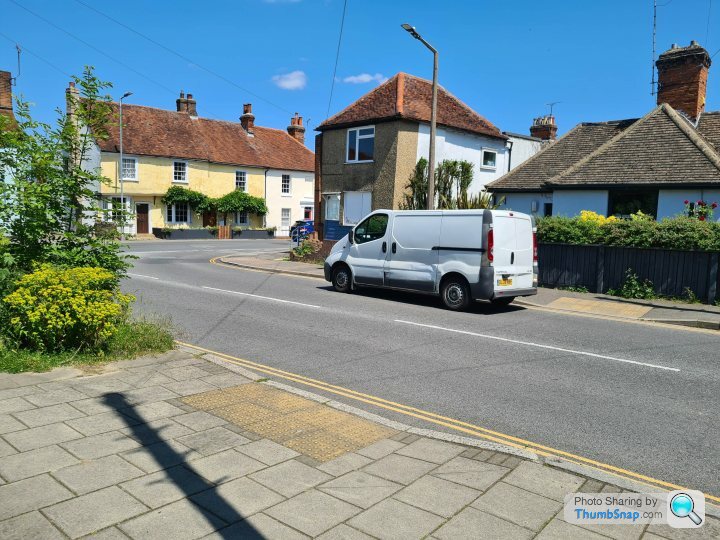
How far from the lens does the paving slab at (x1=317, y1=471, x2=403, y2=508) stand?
3657mm

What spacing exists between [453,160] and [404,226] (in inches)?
403

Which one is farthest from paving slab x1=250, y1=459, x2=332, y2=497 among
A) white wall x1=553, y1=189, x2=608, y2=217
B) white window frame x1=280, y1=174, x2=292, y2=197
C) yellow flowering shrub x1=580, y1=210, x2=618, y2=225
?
white window frame x1=280, y1=174, x2=292, y2=197

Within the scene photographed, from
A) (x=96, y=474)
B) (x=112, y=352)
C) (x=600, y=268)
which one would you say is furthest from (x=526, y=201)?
(x=96, y=474)

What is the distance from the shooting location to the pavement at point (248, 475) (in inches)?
131

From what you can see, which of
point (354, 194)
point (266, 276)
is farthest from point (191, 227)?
point (266, 276)

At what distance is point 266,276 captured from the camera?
18.9 meters

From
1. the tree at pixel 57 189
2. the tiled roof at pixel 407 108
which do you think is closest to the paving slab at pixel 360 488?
the tree at pixel 57 189

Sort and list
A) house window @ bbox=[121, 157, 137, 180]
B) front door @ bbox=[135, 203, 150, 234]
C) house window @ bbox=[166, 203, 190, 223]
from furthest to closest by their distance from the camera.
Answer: house window @ bbox=[166, 203, 190, 223] < front door @ bbox=[135, 203, 150, 234] < house window @ bbox=[121, 157, 137, 180]

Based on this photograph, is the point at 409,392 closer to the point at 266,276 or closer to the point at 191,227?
the point at 266,276

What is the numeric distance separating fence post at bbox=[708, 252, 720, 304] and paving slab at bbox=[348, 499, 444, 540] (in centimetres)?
1271

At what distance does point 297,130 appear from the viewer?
2168 inches

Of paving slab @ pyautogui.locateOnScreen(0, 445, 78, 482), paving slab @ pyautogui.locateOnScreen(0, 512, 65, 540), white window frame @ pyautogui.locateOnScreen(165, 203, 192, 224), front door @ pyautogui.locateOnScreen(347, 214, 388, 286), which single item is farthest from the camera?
white window frame @ pyautogui.locateOnScreen(165, 203, 192, 224)

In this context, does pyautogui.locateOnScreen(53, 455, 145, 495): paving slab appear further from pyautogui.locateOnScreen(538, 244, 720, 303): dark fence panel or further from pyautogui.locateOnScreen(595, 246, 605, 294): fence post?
pyautogui.locateOnScreen(595, 246, 605, 294): fence post

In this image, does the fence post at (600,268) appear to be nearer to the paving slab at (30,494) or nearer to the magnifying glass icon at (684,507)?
the magnifying glass icon at (684,507)
